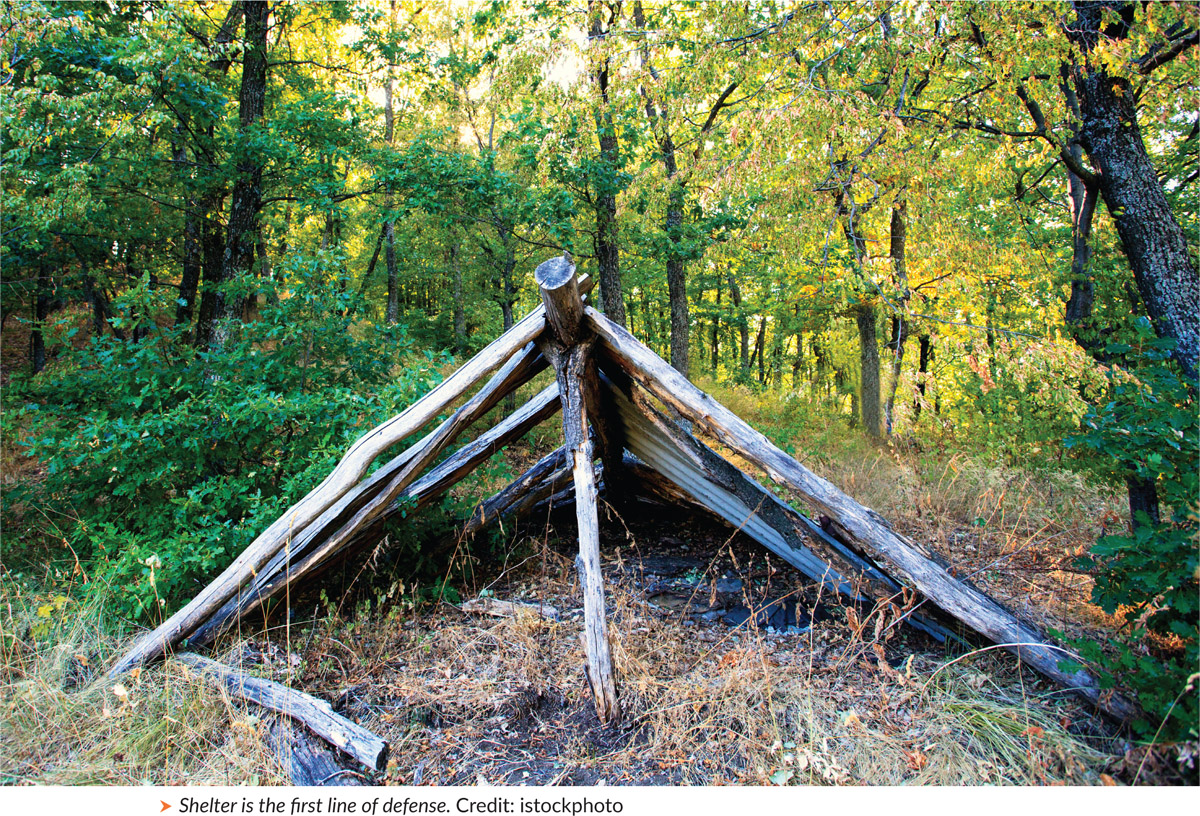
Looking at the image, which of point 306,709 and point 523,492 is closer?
point 306,709

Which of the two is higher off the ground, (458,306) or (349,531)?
(458,306)

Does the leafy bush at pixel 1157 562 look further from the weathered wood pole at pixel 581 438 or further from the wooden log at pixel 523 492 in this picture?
the wooden log at pixel 523 492

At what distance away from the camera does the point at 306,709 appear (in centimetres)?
305

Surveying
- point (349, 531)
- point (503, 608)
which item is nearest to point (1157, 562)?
point (503, 608)

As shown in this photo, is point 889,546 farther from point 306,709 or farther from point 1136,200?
point 1136,200

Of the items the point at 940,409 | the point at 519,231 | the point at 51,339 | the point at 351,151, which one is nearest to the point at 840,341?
the point at 940,409

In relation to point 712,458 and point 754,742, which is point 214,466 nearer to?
point 712,458

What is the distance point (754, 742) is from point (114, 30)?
10.6 metres

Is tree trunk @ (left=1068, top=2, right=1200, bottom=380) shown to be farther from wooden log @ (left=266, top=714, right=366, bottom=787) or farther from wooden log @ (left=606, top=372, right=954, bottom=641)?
wooden log @ (left=266, top=714, right=366, bottom=787)

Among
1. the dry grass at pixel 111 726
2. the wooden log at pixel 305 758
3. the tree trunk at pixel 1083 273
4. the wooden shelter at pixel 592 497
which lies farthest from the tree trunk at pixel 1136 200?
the dry grass at pixel 111 726

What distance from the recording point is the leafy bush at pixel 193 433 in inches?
157

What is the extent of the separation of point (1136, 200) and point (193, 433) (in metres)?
7.44

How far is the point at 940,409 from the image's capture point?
825 cm

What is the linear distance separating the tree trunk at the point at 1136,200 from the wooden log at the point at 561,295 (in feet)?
14.0
